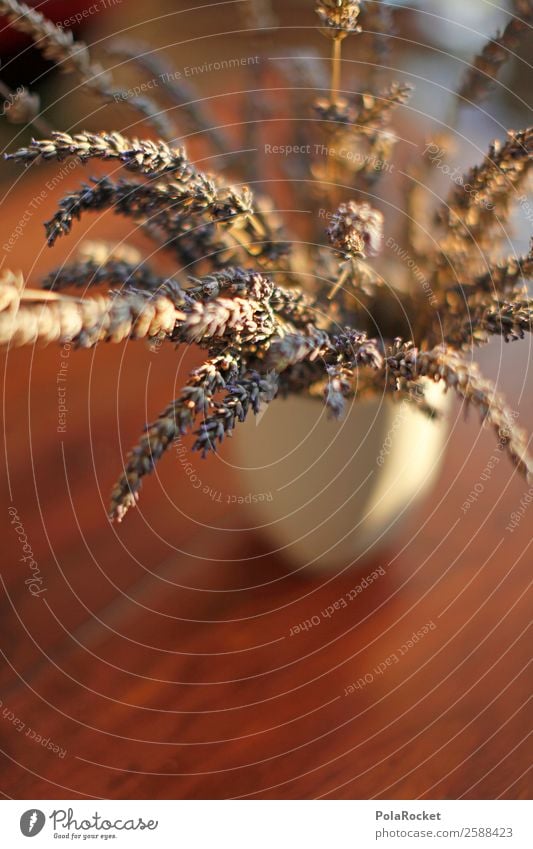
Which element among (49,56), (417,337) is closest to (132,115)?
(49,56)

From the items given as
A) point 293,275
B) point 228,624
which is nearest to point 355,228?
point 293,275

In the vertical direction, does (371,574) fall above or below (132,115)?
below

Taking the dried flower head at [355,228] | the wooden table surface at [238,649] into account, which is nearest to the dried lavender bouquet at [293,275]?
the dried flower head at [355,228]

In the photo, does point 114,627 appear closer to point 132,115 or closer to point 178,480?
point 178,480
